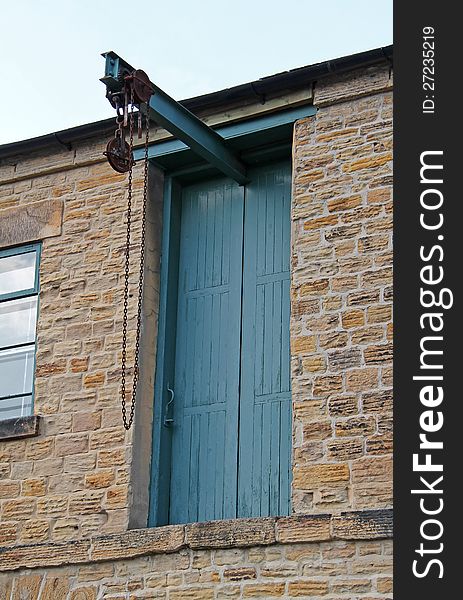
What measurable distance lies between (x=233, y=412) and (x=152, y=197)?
5.91 ft

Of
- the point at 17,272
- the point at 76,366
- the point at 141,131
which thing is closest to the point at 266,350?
the point at 76,366

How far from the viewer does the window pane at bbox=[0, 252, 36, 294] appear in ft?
32.6

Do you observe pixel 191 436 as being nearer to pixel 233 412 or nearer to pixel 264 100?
pixel 233 412

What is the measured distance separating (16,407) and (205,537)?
6.92 feet

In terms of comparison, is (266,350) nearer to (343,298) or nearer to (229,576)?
(343,298)

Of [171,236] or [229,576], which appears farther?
[171,236]

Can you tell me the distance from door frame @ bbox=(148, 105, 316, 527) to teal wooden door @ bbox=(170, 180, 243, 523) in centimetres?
6

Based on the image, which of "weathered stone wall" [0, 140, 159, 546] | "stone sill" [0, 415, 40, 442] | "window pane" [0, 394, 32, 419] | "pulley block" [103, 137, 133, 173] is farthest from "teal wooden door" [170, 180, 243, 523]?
"pulley block" [103, 137, 133, 173]

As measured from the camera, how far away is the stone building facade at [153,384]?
809 centimetres

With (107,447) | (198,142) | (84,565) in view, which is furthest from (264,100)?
(84,565)

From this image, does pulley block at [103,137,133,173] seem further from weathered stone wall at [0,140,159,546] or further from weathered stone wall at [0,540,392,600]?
weathered stone wall at [0,540,392,600]

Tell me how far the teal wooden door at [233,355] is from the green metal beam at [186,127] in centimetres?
29

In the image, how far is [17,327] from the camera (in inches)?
389

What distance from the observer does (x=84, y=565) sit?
28.7 feet
